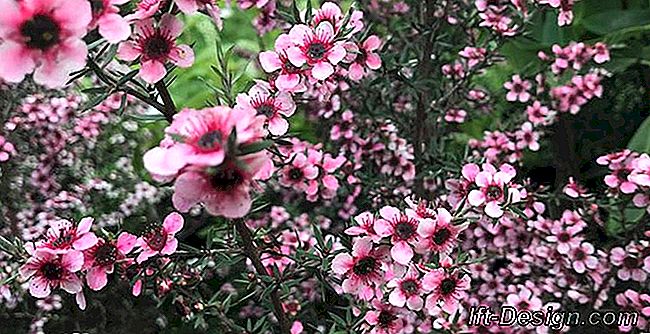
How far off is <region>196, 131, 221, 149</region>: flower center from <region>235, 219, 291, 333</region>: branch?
0.93 feet

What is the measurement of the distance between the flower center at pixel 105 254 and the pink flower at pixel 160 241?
0.02 metres

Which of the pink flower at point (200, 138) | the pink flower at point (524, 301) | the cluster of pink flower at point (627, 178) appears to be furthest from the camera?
the pink flower at point (524, 301)

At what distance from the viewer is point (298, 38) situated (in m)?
0.87

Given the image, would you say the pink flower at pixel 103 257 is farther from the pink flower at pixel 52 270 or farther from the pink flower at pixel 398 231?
the pink flower at pixel 398 231

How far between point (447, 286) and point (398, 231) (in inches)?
4.4

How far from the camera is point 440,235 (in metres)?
0.86

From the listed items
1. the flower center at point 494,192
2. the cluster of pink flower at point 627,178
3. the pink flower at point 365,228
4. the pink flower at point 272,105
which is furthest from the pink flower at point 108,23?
the cluster of pink flower at point 627,178

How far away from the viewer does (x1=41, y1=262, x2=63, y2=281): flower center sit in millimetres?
818

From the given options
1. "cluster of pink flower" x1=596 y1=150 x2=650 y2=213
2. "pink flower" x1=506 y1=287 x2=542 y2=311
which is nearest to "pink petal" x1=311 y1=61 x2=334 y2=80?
"cluster of pink flower" x1=596 y1=150 x2=650 y2=213

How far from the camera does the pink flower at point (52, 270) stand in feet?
2.64

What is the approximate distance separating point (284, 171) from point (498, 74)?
3.72 feet

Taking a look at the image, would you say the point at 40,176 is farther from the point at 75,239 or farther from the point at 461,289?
the point at 461,289

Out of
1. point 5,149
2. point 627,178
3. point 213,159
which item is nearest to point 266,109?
point 213,159

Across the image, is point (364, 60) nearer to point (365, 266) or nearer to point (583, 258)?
point (365, 266)
